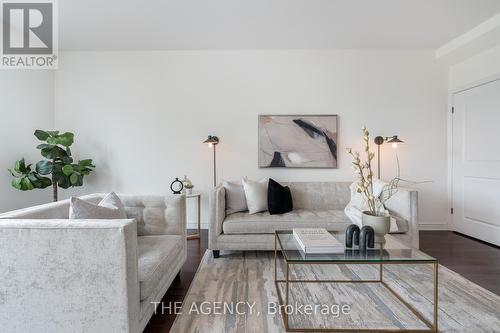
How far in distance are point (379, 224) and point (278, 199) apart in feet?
4.21

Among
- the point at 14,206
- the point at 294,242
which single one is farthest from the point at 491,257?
the point at 14,206

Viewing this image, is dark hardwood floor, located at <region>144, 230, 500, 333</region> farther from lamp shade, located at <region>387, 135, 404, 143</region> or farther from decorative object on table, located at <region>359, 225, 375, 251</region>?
lamp shade, located at <region>387, 135, 404, 143</region>

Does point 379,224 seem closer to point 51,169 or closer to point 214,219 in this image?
point 214,219

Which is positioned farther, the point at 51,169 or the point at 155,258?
the point at 51,169

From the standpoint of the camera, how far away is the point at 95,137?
12.2 ft

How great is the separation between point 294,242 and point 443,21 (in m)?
3.08

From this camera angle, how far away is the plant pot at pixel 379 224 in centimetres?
183

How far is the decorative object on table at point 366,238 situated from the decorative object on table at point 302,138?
193 cm

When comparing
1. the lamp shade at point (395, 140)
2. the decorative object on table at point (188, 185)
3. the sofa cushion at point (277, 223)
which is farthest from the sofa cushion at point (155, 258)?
the lamp shade at point (395, 140)

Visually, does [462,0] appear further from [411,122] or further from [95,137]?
[95,137]

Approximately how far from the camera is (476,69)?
129 inches

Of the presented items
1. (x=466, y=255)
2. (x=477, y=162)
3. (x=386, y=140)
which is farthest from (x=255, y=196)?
(x=477, y=162)

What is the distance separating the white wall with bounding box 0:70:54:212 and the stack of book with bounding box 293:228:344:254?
3.63 metres

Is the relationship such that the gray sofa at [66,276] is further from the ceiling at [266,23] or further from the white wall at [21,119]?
the white wall at [21,119]
